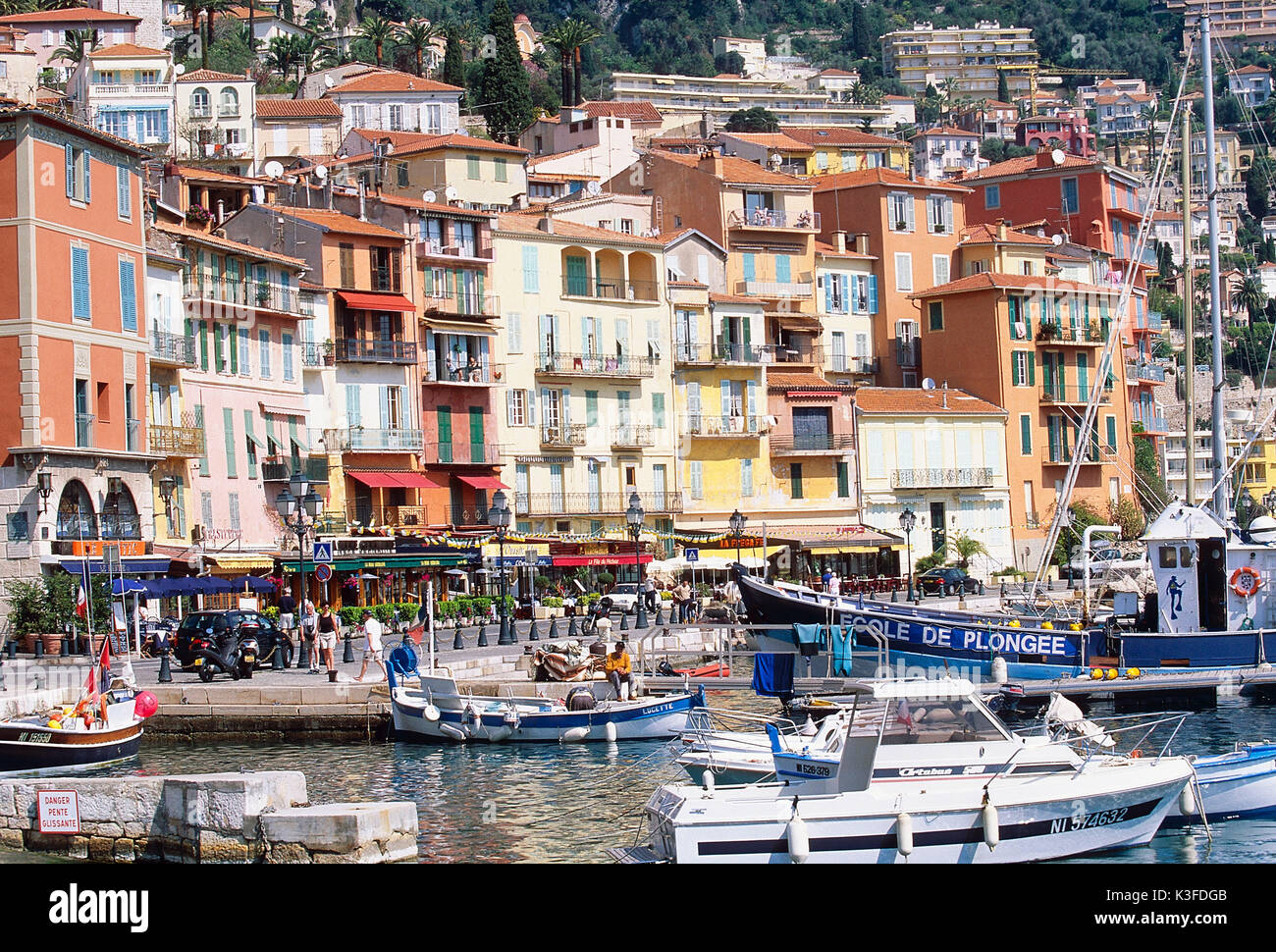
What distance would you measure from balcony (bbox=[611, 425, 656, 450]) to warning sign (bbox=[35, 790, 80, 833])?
46370mm

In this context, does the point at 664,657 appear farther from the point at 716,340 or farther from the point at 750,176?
the point at 750,176

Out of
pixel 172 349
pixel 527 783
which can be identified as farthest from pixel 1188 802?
pixel 172 349

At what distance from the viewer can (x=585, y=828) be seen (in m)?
23.2

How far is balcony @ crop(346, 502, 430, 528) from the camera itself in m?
56.2

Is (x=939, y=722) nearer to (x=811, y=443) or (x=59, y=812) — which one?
(x=59, y=812)

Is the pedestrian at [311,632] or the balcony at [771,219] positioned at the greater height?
the balcony at [771,219]

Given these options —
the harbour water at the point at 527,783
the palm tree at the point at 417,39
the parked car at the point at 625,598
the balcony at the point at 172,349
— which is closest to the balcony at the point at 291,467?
the balcony at the point at 172,349

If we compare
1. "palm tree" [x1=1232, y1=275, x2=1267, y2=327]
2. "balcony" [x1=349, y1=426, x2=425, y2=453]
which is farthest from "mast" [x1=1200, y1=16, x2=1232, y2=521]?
"palm tree" [x1=1232, y1=275, x2=1267, y2=327]

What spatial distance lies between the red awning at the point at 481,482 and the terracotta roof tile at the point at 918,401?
54.4 ft

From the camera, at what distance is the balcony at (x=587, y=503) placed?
202 ft

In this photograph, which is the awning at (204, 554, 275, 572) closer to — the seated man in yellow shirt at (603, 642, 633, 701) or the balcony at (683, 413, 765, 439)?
the seated man in yellow shirt at (603, 642, 633, 701)

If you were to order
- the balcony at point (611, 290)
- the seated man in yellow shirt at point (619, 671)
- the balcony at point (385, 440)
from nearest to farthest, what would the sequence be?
the seated man in yellow shirt at point (619, 671) → the balcony at point (385, 440) → the balcony at point (611, 290)

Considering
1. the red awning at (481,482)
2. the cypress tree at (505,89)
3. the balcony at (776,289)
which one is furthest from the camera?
the cypress tree at (505,89)

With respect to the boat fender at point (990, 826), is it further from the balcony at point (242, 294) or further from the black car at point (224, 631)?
the balcony at point (242, 294)
